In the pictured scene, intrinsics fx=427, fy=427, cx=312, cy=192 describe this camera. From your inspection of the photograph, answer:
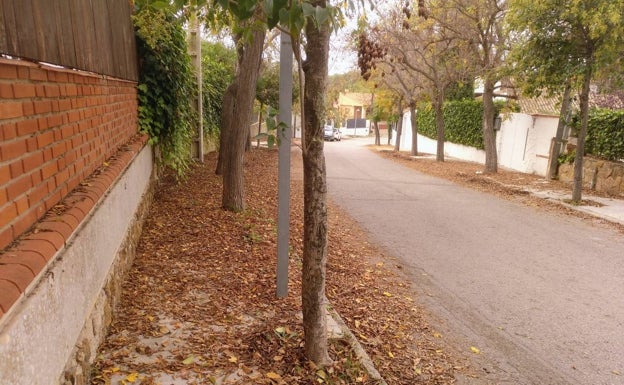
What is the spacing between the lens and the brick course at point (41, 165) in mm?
1783

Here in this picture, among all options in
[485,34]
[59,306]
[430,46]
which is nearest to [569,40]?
[485,34]

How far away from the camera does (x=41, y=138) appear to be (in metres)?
2.26

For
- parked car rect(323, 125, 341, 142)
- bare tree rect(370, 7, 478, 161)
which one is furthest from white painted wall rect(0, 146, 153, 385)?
parked car rect(323, 125, 341, 142)

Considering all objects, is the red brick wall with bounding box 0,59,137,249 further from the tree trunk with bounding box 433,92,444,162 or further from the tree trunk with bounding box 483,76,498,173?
the tree trunk with bounding box 433,92,444,162

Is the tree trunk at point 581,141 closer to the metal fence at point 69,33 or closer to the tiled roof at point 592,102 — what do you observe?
the tiled roof at point 592,102

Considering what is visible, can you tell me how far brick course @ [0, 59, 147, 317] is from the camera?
5.85ft

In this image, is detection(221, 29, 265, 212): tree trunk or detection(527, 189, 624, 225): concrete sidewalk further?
detection(527, 189, 624, 225): concrete sidewalk

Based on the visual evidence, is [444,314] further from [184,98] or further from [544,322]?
[184,98]

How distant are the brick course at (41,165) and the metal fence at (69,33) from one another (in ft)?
0.30

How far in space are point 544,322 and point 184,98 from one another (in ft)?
23.0

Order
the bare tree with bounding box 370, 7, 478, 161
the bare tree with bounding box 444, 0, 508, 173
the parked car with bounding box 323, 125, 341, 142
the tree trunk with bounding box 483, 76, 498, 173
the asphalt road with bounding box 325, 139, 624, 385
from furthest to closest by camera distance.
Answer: the parked car with bounding box 323, 125, 341, 142 → the tree trunk with bounding box 483, 76, 498, 173 → the bare tree with bounding box 370, 7, 478, 161 → the bare tree with bounding box 444, 0, 508, 173 → the asphalt road with bounding box 325, 139, 624, 385

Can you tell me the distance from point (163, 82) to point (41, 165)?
5.51 meters

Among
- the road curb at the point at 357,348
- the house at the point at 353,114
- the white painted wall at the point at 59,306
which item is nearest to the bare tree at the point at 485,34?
the road curb at the point at 357,348

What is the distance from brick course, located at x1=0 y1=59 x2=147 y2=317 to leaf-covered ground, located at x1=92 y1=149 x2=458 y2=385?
1193mm
